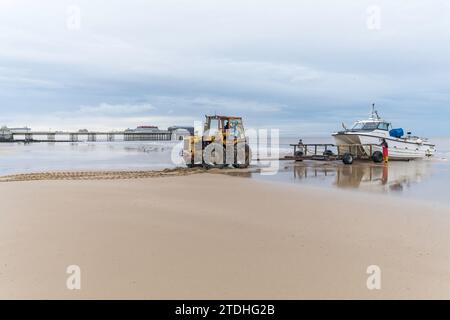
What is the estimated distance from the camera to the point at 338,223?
19.9ft

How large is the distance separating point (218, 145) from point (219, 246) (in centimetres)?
1164

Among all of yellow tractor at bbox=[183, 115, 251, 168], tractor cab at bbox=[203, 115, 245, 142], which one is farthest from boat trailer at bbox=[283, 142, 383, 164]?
tractor cab at bbox=[203, 115, 245, 142]

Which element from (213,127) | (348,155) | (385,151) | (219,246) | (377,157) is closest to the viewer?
(219,246)

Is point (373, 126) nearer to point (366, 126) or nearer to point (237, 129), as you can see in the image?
point (366, 126)

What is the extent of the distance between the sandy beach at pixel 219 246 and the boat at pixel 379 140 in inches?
532

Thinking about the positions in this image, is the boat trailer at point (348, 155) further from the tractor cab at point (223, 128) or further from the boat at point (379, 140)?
the tractor cab at point (223, 128)

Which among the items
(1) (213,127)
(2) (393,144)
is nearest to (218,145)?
(1) (213,127)

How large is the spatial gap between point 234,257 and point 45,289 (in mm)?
1995

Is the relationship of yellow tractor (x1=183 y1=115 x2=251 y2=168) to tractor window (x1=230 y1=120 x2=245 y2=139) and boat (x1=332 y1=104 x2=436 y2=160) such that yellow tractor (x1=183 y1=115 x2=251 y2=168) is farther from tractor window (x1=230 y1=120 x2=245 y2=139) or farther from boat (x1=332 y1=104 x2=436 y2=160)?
boat (x1=332 y1=104 x2=436 y2=160)

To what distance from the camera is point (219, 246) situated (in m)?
4.79

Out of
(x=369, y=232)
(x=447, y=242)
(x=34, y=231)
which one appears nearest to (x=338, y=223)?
(x=369, y=232)

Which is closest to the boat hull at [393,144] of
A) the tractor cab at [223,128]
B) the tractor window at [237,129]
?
the tractor window at [237,129]

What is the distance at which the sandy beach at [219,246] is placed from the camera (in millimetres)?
3580
